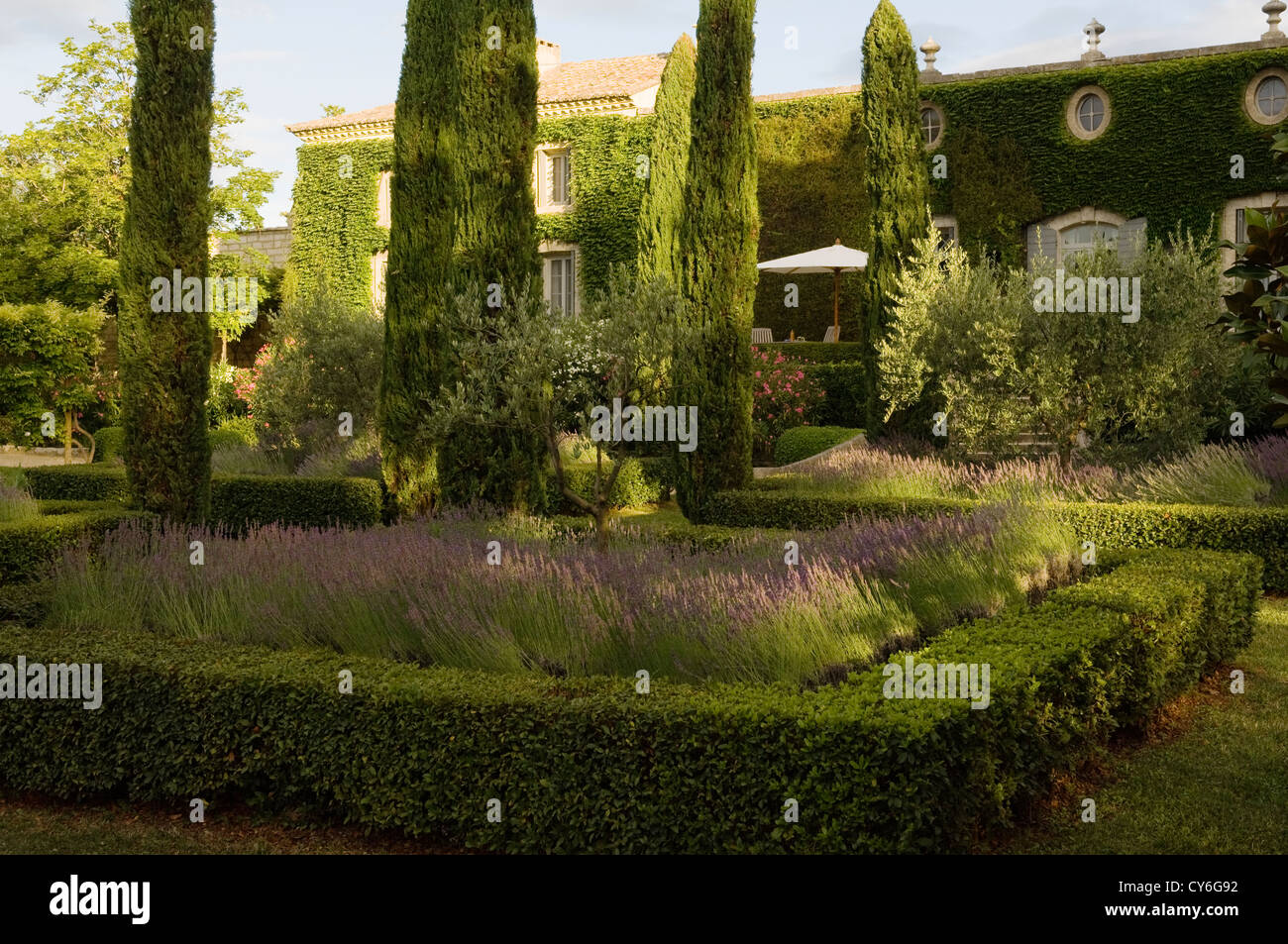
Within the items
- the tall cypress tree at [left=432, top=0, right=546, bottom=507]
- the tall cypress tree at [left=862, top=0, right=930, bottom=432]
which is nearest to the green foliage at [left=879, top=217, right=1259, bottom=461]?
the tall cypress tree at [left=862, top=0, right=930, bottom=432]

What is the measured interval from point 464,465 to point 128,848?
20.6 feet

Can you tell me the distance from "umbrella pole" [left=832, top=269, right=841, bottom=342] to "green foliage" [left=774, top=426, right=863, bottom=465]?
5879mm

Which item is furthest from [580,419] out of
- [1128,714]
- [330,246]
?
[330,246]

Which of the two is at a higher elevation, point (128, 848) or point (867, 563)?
point (867, 563)

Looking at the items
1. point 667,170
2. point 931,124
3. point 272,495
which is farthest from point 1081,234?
point 272,495

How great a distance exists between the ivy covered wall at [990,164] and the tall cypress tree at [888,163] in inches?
105

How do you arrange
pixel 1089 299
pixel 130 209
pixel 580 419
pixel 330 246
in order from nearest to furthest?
pixel 580 419
pixel 130 209
pixel 1089 299
pixel 330 246

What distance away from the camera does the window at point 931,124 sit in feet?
77.2

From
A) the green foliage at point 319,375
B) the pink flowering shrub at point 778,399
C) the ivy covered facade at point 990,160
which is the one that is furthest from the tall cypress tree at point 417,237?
the ivy covered facade at point 990,160

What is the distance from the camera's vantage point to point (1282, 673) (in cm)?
757

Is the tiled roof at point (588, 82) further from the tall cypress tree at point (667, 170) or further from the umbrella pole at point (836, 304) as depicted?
the umbrella pole at point (836, 304)

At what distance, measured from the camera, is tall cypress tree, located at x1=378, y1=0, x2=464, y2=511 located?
1302 cm

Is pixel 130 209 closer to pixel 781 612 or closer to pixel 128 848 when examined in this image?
pixel 128 848

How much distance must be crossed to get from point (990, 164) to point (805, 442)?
9.19 metres
